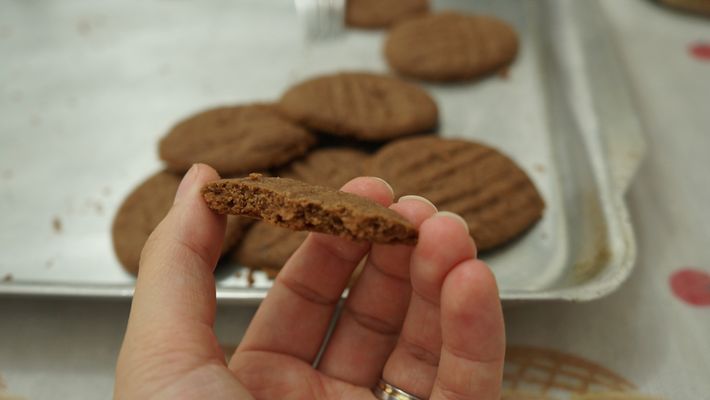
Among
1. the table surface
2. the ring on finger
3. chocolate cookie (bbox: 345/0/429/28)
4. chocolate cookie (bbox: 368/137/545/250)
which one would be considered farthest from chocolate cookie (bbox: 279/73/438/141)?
the ring on finger

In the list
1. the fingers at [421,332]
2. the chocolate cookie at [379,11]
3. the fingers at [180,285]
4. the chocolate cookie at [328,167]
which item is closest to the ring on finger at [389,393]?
the fingers at [421,332]

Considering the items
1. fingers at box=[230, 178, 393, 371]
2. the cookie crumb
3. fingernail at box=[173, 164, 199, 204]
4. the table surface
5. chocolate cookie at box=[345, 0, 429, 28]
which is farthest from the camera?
chocolate cookie at box=[345, 0, 429, 28]

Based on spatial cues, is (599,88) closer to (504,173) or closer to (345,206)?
(504,173)

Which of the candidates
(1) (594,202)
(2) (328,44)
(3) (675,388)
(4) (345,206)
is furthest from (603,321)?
(2) (328,44)

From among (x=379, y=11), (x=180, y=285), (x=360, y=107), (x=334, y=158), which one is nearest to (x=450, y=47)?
(x=379, y=11)

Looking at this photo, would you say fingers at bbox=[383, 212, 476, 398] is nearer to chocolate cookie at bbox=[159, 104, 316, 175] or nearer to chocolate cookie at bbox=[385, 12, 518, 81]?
chocolate cookie at bbox=[159, 104, 316, 175]

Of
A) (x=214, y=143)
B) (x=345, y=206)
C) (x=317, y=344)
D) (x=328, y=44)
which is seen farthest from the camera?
(x=328, y=44)

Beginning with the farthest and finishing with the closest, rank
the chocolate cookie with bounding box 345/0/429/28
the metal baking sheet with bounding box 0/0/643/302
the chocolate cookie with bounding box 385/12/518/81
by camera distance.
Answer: the chocolate cookie with bounding box 345/0/429/28 < the chocolate cookie with bounding box 385/12/518/81 < the metal baking sheet with bounding box 0/0/643/302
